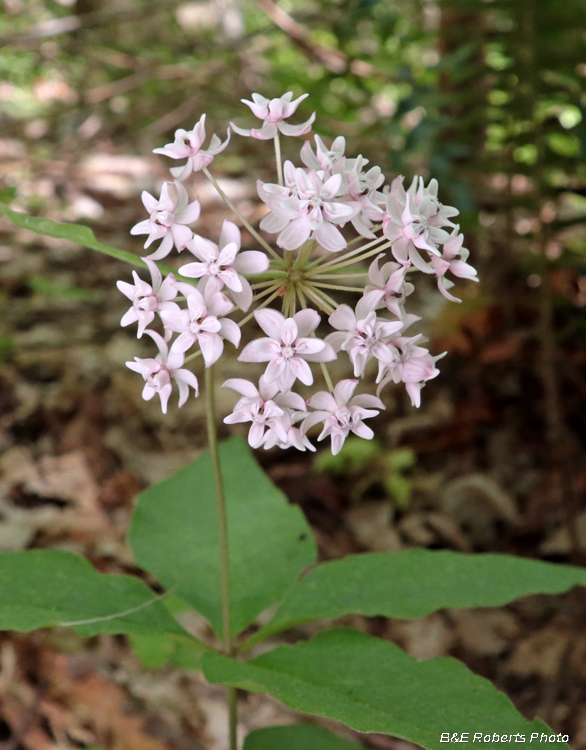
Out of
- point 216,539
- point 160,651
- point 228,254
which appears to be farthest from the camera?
point 160,651

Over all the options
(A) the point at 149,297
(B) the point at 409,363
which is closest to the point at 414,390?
(B) the point at 409,363

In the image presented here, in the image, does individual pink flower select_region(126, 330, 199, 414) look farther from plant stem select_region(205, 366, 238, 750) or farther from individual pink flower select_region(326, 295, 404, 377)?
individual pink flower select_region(326, 295, 404, 377)

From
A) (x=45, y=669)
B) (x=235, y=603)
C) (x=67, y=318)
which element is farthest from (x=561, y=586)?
(x=67, y=318)

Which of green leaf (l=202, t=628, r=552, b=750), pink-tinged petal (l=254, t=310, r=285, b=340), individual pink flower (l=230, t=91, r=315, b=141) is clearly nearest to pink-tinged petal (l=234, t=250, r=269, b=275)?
pink-tinged petal (l=254, t=310, r=285, b=340)

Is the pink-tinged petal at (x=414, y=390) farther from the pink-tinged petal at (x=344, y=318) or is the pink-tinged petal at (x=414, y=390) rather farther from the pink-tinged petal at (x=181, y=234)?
the pink-tinged petal at (x=181, y=234)

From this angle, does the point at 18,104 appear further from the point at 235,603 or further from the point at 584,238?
the point at 235,603

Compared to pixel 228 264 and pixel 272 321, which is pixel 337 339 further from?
pixel 228 264
